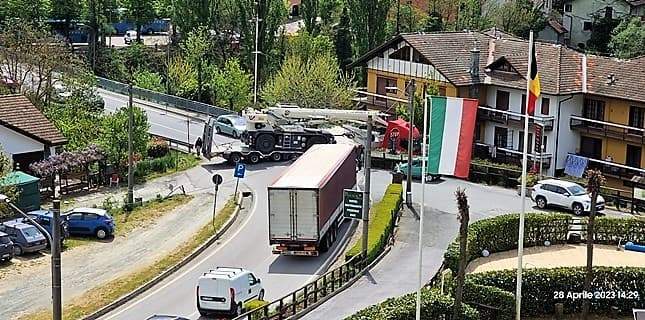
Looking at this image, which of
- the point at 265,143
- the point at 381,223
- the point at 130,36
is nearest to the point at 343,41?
the point at 130,36

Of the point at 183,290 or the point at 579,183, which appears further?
the point at 579,183

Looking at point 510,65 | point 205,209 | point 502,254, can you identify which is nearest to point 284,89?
point 510,65

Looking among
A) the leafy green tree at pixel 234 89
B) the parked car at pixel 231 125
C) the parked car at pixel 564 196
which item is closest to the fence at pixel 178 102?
the leafy green tree at pixel 234 89

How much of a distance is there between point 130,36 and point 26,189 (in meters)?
59.5

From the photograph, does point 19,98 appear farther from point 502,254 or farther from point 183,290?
point 502,254

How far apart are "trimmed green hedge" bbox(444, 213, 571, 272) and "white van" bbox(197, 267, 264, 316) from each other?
743 cm

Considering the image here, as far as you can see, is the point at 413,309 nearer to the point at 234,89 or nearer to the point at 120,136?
the point at 120,136

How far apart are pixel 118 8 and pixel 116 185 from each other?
51429 mm

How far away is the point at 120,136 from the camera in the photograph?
55625 millimetres

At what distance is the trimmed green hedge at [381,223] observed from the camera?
130ft

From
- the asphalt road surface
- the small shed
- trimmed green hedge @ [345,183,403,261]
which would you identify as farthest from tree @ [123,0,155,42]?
trimmed green hedge @ [345,183,403,261]

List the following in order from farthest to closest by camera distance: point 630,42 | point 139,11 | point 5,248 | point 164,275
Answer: point 139,11, point 630,42, point 5,248, point 164,275

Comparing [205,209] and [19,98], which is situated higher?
[19,98]

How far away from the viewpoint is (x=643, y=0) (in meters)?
95.1
